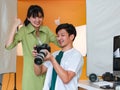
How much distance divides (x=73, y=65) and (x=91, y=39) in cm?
151

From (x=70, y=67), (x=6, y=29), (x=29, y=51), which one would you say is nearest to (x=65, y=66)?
(x=70, y=67)

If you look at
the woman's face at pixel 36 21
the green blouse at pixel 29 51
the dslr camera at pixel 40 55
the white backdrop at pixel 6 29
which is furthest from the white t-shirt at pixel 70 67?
the white backdrop at pixel 6 29

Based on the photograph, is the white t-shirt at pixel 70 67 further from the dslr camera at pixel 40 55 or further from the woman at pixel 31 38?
the woman at pixel 31 38

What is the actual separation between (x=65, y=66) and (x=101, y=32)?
1.49 m

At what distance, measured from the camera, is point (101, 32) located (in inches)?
120

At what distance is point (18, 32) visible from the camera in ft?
7.62

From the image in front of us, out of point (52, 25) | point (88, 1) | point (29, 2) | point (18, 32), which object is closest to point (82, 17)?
point (52, 25)

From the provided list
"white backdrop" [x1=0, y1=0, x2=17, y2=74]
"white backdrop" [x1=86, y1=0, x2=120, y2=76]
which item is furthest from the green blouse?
"white backdrop" [x1=0, y1=0, x2=17, y2=74]

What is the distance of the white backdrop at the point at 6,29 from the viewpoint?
3463 mm

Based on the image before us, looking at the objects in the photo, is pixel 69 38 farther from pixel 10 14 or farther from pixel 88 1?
pixel 10 14

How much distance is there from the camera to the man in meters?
1.61

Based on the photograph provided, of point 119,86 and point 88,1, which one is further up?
point 88,1

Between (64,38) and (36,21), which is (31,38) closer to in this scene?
(36,21)

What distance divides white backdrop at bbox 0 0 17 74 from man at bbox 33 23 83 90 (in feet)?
5.98
